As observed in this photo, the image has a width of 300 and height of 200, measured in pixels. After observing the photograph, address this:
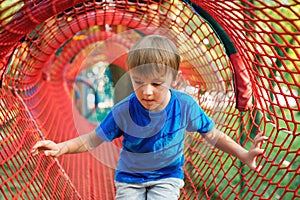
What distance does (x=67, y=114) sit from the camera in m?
4.68

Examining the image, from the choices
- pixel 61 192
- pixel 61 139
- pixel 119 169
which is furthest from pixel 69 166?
pixel 119 169

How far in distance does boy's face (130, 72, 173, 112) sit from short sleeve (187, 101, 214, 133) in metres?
0.13

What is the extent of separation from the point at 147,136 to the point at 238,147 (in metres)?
0.33

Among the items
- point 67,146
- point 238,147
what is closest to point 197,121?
point 238,147

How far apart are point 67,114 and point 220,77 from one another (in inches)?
97.5

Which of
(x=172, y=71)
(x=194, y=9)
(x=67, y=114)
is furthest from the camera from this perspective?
(x=67, y=114)

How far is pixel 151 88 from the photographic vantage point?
154 centimetres

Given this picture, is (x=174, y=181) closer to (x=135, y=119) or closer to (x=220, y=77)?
(x=135, y=119)

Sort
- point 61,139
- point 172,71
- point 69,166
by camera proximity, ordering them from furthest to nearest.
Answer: point 61,139 < point 69,166 < point 172,71

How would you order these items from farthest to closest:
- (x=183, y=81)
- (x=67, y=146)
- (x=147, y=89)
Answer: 1. (x=183, y=81)
2. (x=67, y=146)
3. (x=147, y=89)

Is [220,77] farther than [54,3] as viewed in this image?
Yes

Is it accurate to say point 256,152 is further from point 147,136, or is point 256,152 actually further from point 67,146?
point 67,146

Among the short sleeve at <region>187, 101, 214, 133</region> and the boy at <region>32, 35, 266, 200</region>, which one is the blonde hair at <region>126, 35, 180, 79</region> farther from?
the short sleeve at <region>187, 101, 214, 133</region>

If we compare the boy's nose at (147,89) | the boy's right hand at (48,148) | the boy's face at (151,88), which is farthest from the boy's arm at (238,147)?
the boy's right hand at (48,148)
